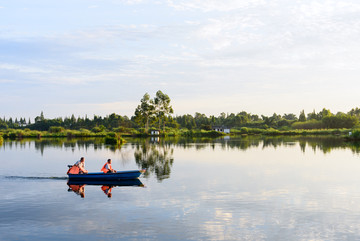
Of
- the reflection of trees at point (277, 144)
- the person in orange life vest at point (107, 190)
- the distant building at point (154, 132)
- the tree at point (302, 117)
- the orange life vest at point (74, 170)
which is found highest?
the tree at point (302, 117)

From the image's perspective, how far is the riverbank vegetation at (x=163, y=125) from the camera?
126 m

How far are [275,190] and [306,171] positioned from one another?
11030 mm

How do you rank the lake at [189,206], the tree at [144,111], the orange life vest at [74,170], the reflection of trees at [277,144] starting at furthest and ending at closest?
the tree at [144,111] → the reflection of trees at [277,144] → the orange life vest at [74,170] → the lake at [189,206]

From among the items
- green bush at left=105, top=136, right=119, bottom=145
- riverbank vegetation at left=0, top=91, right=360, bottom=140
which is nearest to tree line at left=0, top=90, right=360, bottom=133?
riverbank vegetation at left=0, top=91, right=360, bottom=140

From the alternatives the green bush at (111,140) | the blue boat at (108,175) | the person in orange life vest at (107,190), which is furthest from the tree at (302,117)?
the person in orange life vest at (107,190)

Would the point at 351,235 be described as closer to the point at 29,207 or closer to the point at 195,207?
the point at 195,207

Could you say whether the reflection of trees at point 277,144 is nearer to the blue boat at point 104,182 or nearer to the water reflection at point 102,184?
the blue boat at point 104,182

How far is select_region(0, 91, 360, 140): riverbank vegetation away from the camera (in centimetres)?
12619

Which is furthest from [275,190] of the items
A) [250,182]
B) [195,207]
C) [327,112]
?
[327,112]

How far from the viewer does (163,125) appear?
482ft

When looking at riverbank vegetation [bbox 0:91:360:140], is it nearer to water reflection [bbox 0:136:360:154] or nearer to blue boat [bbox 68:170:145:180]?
water reflection [bbox 0:136:360:154]

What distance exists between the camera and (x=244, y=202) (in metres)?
20.2

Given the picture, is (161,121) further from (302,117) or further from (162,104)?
(302,117)

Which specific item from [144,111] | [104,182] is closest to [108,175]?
[104,182]
